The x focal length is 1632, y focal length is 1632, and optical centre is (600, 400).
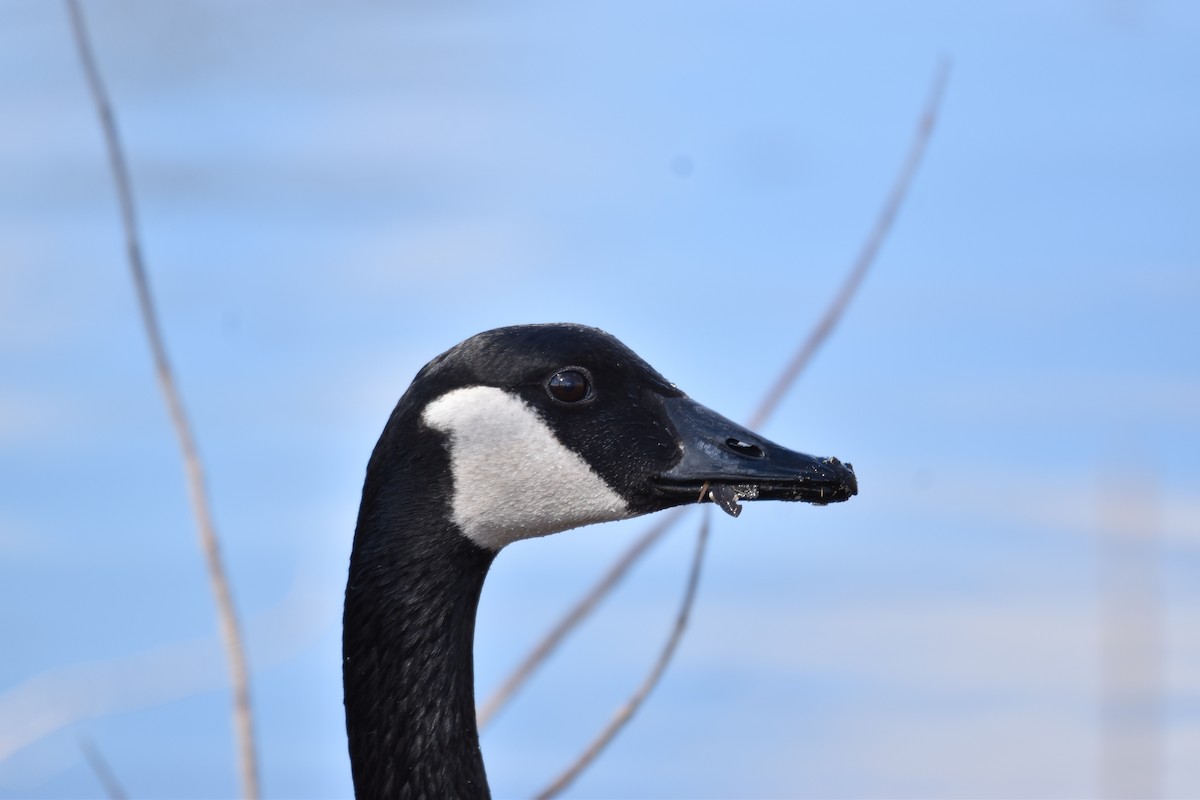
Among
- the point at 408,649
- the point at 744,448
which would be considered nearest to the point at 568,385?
the point at 744,448

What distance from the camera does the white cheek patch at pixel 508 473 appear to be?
13.8 feet

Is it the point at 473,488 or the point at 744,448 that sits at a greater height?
the point at 744,448

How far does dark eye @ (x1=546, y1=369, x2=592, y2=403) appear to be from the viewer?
14.2ft

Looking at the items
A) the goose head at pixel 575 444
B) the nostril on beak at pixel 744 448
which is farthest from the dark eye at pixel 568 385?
the nostril on beak at pixel 744 448

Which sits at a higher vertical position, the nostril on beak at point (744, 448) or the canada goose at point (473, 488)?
the nostril on beak at point (744, 448)

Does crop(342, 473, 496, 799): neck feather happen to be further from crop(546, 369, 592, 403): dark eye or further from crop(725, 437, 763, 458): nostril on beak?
crop(725, 437, 763, 458): nostril on beak

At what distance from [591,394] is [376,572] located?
739 millimetres

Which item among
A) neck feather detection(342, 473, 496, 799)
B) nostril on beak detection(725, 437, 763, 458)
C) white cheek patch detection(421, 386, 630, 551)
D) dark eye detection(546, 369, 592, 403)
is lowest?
neck feather detection(342, 473, 496, 799)

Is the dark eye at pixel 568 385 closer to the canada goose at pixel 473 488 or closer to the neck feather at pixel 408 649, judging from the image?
the canada goose at pixel 473 488

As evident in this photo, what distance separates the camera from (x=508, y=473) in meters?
4.26

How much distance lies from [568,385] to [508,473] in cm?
29

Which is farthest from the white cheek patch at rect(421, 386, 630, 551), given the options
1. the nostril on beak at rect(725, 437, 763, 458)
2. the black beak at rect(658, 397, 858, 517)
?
the nostril on beak at rect(725, 437, 763, 458)

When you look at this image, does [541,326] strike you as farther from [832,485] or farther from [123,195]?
[123,195]

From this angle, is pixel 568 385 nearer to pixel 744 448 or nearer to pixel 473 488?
pixel 473 488
